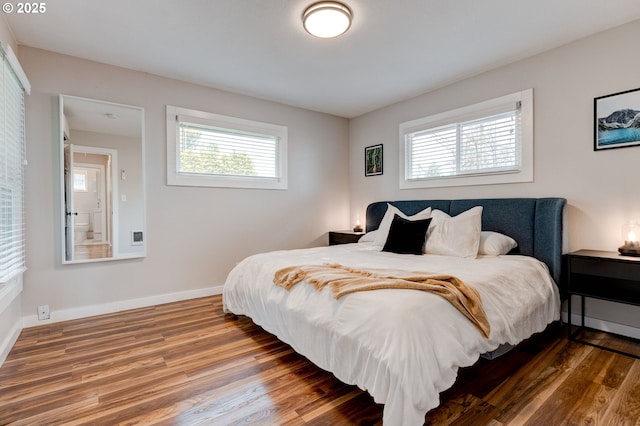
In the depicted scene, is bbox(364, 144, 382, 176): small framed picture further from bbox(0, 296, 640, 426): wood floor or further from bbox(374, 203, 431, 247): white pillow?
bbox(0, 296, 640, 426): wood floor

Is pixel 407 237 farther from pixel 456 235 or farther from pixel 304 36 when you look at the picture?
pixel 304 36

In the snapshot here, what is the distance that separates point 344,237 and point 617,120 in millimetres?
3042

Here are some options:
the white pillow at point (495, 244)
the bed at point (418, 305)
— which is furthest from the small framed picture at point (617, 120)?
the white pillow at point (495, 244)

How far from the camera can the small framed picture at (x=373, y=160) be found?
4672 mm

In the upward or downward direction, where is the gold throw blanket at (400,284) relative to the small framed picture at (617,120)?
downward

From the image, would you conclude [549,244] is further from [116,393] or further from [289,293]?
[116,393]

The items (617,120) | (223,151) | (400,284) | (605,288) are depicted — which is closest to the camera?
(400,284)

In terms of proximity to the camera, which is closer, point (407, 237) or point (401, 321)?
point (401, 321)

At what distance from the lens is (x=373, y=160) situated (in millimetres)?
4770

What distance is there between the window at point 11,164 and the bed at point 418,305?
1658 mm

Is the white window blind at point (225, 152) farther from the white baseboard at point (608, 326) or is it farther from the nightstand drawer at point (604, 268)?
the white baseboard at point (608, 326)

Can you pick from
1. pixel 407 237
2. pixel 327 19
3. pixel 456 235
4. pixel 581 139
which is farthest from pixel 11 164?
pixel 581 139

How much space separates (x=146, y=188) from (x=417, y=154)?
3.30m

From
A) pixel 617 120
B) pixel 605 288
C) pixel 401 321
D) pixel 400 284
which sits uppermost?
pixel 617 120
